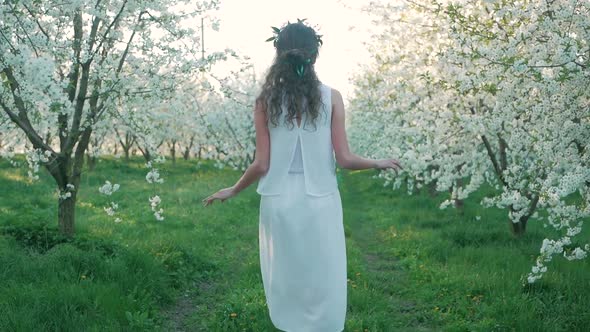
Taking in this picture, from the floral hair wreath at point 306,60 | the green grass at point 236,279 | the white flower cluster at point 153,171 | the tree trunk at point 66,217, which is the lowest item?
the green grass at point 236,279

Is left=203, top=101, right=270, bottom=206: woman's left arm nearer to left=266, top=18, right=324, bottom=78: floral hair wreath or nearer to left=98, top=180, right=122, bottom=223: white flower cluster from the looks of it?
left=266, top=18, right=324, bottom=78: floral hair wreath

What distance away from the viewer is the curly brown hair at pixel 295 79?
12.1 ft

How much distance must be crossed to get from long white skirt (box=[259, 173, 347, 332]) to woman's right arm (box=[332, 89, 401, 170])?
8.7 inches

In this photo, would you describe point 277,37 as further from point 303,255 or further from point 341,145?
point 303,255

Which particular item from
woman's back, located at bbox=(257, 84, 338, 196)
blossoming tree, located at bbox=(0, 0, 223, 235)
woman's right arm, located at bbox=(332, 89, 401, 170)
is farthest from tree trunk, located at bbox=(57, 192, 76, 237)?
woman's right arm, located at bbox=(332, 89, 401, 170)

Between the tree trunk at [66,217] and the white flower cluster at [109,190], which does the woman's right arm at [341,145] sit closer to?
the white flower cluster at [109,190]

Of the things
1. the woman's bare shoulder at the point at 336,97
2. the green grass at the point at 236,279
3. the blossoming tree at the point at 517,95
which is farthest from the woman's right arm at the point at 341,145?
the blossoming tree at the point at 517,95

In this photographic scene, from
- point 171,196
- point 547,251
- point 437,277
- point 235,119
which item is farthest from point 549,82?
point 235,119

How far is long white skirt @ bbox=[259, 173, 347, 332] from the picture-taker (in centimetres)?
377

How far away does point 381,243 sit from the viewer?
10.4 m

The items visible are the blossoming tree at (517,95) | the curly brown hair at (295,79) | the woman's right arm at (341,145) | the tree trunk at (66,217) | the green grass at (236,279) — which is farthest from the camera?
the tree trunk at (66,217)

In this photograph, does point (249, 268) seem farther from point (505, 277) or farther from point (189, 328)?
point (505, 277)

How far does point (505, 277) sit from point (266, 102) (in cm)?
411

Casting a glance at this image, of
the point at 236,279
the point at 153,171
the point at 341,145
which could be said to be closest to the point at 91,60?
the point at 153,171
